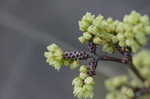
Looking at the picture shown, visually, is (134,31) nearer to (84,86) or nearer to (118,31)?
(118,31)

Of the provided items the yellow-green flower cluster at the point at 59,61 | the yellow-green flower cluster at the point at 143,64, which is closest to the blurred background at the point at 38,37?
the yellow-green flower cluster at the point at 143,64

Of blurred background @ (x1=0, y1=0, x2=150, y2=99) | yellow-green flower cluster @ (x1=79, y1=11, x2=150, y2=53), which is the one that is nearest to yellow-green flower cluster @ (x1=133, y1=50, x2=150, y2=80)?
yellow-green flower cluster @ (x1=79, y1=11, x2=150, y2=53)

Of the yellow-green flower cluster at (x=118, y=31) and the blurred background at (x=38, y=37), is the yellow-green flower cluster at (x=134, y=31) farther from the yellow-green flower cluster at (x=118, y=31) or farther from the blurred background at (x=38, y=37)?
the blurred background at (x=38, y=37)

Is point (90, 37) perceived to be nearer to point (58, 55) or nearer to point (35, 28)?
point (58, 55)

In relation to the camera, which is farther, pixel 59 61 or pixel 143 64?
pixel 143 64

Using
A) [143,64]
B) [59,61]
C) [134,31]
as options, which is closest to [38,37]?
[143,64]

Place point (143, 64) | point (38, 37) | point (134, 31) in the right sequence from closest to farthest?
point (134, 31) → point (143, 64) → point (38, 37)
